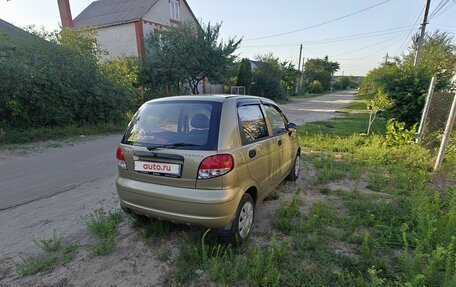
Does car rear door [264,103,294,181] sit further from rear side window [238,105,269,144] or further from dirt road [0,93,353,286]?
dirt road [0,93,353,286]

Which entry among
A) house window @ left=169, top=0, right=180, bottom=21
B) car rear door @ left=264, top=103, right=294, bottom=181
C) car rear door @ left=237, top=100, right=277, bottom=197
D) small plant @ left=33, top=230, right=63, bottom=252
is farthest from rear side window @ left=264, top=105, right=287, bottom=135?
house window @ left=169, top=0, right=180, bottom=21

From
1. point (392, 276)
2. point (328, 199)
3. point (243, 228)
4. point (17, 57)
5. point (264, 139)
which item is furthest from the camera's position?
point (17, 57)

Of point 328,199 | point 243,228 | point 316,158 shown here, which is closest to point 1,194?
point 243,228

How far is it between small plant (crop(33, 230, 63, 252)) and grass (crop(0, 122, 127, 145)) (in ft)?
20.0

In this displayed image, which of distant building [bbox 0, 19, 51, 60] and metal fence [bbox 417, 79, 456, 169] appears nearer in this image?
metal fence [bbox 417, 79, 456, 169]

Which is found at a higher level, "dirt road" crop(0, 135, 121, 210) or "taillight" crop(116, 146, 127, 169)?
"taillight" crop(116, 146, 127, 169)

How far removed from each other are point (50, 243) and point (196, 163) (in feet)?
6.69

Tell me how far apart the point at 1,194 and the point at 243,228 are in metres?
4.20

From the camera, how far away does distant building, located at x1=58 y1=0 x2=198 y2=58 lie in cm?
1855

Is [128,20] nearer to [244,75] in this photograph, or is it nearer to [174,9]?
[174,9]

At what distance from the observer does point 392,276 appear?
231cm

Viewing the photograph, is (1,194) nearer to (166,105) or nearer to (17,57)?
(166,105)

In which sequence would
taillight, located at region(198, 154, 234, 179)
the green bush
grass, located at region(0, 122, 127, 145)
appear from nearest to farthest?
1. taillight, located at region(198, 154, 234, 179)
2. grass, located at region(0, 122, 127, 145)
3. the green bush

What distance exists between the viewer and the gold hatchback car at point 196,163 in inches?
93.8
